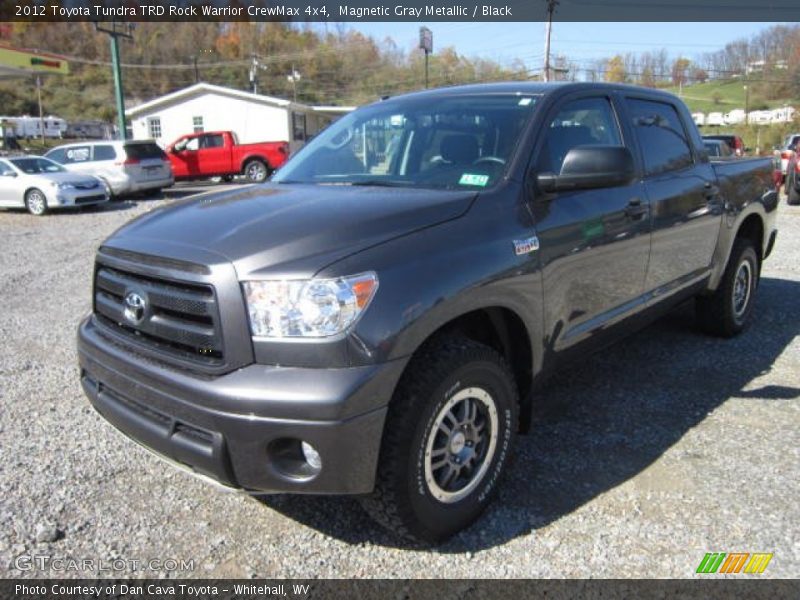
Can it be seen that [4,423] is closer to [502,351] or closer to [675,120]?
[502,351]

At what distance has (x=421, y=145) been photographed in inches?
134

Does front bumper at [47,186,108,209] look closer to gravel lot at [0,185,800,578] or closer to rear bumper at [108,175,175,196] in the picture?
rear bumper at [108,175,175,196]

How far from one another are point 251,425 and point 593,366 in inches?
126

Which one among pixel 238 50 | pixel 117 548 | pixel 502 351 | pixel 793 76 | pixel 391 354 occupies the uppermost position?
pixel 238 50

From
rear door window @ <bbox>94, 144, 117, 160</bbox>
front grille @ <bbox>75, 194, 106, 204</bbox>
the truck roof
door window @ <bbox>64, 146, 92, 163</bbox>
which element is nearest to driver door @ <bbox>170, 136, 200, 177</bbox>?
door window @ <bbox>64, 146, 92, 163</bbox>

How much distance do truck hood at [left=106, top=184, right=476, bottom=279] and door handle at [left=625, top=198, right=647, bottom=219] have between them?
1218 millimetres

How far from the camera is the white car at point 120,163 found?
683 inches

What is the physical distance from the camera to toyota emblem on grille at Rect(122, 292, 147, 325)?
2527mm

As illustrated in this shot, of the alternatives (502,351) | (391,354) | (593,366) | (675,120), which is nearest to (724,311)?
(593,366)

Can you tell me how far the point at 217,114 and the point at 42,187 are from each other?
73.5 ft

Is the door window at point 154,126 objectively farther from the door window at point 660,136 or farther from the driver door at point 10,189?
the door window at point 660,136

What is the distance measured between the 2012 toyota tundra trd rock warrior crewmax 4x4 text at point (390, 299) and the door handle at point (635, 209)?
0.5 inches

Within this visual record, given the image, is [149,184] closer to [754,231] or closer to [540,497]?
[754,231]

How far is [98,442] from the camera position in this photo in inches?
140
